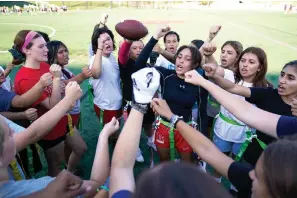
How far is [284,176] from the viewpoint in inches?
41.7

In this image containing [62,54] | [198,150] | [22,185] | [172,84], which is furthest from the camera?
[62,54]

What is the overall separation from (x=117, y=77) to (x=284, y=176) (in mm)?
3226

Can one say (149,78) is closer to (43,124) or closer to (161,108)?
(161,108)

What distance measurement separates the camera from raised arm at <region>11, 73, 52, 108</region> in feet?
8.68

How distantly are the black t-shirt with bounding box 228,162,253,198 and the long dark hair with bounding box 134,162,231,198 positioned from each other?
959mm

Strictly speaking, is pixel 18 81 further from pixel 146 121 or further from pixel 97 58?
pixel 146 121

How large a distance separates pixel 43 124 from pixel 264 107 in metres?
2.22

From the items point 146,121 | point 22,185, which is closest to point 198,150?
point 22,185

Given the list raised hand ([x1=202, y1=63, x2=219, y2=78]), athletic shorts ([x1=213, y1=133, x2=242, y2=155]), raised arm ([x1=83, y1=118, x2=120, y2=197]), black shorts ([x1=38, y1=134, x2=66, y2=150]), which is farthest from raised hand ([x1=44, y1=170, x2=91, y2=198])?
athletic shorts ([x1=213, y1=133, x2=242, y2=155])

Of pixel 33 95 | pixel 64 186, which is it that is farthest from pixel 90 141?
pixel 64 186

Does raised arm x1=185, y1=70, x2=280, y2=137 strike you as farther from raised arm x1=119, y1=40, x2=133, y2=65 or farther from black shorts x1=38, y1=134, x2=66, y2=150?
black shorts x1=38, y1=134, x2=66, y2=150

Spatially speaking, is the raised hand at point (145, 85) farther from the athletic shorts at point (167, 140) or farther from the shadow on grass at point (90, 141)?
the shadow on grass at point (90, 141)

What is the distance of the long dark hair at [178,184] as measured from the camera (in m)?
0.82

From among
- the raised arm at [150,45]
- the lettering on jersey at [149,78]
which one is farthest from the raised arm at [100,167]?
the raised arm at [150,45]
